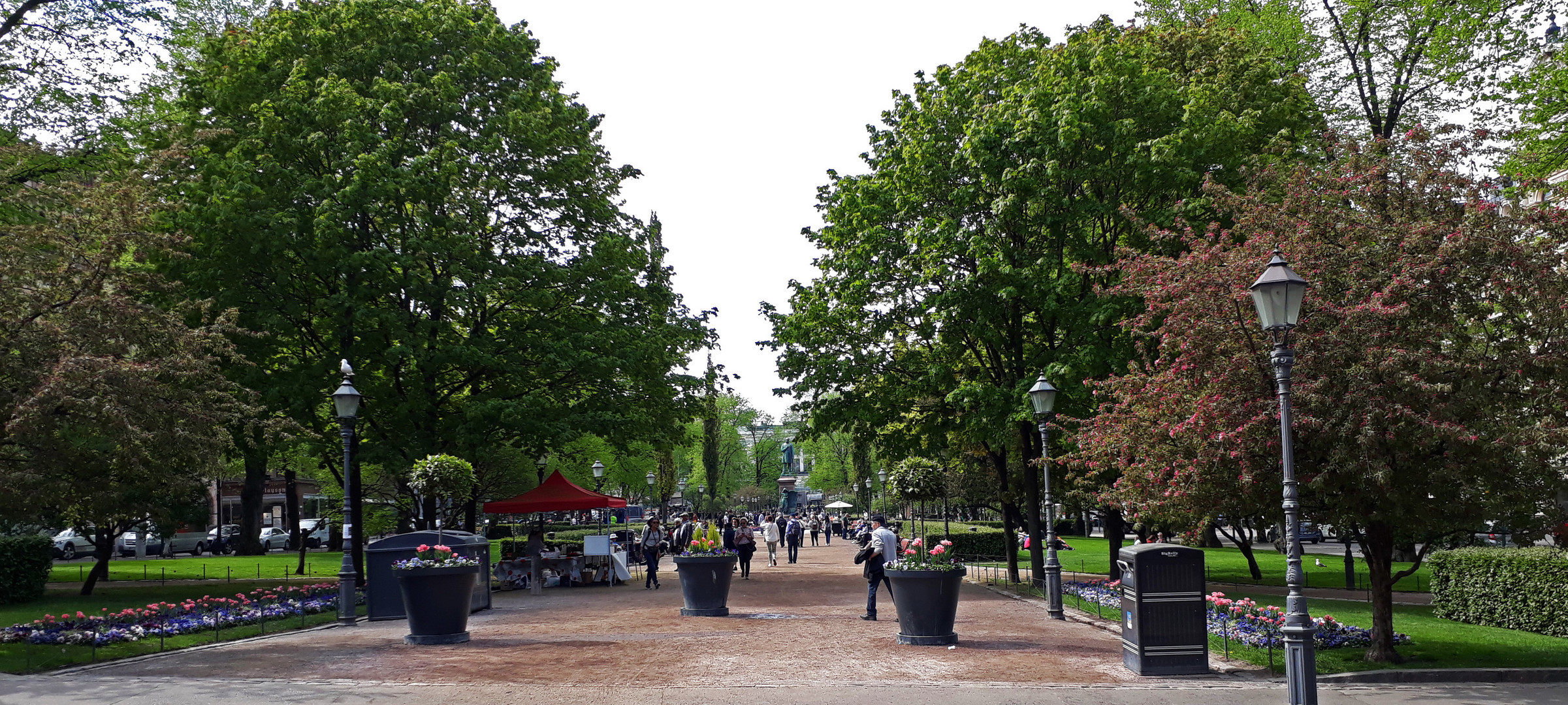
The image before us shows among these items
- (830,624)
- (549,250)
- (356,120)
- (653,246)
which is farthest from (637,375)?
(830,624)

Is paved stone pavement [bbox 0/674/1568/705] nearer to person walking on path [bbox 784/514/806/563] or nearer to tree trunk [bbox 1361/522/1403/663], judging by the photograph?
tree trunk [bbox 1361/522/1403/663]

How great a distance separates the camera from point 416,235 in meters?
23.5

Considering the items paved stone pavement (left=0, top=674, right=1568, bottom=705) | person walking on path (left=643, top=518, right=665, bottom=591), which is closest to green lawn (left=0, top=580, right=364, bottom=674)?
paved stone pavement (left=0, top=674, right=1568, bottom=705)

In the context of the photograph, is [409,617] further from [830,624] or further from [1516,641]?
[1516,641]

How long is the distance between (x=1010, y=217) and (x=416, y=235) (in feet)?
42.7

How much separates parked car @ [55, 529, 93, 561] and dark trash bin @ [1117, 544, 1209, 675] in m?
47.9

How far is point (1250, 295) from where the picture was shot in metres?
12.0

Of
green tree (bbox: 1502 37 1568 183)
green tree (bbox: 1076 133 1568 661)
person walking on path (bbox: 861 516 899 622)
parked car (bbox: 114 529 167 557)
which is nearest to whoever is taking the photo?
green tree (bbox: 1076 133 1568 661)

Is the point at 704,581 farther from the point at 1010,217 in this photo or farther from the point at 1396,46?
the point at 1396,46

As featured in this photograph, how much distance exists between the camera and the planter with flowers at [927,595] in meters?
A: 13.6

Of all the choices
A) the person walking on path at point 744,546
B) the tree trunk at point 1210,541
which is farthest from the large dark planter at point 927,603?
the tree trunk at point 1210,541

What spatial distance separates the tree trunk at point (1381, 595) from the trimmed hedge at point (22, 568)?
25.8 meters

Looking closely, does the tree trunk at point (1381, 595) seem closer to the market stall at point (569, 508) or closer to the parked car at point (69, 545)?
the market stall at point (569, 508)

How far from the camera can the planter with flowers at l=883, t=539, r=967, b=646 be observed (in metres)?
13.6
